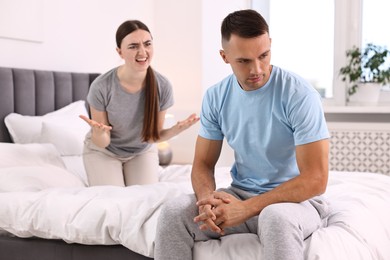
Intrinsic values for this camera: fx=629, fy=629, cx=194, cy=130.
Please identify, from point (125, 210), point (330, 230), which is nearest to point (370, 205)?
point (330, 230)

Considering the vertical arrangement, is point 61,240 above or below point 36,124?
below

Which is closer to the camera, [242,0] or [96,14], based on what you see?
[96,14]

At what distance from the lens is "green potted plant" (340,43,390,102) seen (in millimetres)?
4766

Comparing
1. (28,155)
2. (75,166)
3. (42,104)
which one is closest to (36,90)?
(42,104)

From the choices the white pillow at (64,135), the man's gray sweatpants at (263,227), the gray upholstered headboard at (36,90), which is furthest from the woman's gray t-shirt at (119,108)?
the man's gray sweatpants at (263,227)

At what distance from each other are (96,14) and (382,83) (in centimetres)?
222

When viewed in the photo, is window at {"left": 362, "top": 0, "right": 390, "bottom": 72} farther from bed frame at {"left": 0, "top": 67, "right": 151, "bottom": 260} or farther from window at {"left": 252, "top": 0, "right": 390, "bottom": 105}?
bed frame at {"left": 0, "top": 67, "right": 151, "bottom": 260}

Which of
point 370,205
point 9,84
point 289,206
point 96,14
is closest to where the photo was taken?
point 289,206

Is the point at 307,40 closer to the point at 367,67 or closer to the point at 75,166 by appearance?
the point at 367,67

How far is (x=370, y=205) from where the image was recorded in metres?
2.53

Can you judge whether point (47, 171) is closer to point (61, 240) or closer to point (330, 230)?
point (61, 240)

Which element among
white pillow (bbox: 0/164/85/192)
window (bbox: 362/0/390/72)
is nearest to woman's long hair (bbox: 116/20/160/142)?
white pillow (bbox: 0/164/85/192)

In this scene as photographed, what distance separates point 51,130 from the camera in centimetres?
365

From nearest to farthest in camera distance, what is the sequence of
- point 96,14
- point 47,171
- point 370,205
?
1. point 370,205
2. point 47,171
3. point 96,14
